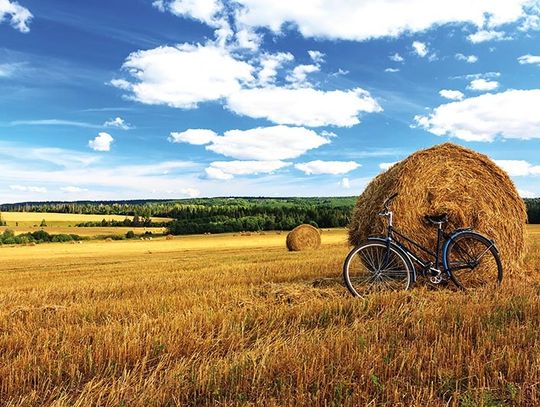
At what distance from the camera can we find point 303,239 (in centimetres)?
3086

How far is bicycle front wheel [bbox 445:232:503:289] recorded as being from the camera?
293 inches

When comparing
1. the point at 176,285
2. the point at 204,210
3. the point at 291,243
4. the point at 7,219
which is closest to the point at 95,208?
the point at 7,219

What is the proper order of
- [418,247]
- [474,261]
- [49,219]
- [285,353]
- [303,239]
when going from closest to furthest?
[285,353] < [474,261] < [418,247] < [303,239] < [49,219]

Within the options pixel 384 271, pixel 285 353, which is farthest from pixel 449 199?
pixel 285 353

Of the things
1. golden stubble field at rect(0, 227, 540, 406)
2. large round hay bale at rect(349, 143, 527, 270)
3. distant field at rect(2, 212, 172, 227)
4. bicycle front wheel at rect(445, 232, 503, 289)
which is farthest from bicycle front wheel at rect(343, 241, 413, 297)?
distant field at rect(2, 212, 172, 227)

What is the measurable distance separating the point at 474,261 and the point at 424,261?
0.80m

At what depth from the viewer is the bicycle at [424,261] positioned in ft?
23.3

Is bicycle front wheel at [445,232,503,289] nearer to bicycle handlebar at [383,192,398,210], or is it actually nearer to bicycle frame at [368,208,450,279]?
bicycle frame at [368,208,450,279]

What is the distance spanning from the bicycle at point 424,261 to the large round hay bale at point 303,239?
2219 centimetres

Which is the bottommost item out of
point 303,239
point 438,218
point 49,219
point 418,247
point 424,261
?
point 303,239

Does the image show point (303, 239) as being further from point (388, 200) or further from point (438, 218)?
point (388, 200)

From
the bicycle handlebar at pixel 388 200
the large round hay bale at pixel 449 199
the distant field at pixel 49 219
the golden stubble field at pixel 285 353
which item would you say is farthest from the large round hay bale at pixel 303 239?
the distant field at pixel 49 219


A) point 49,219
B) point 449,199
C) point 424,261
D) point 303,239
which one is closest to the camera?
point 424,261

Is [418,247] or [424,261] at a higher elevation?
[418,247]
